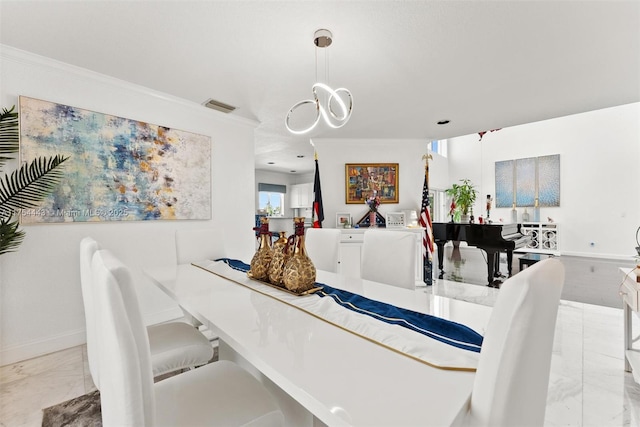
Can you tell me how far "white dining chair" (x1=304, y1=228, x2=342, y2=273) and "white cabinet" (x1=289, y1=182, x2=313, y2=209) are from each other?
620 cm

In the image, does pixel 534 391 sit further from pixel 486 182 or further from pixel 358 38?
pixel 486 182

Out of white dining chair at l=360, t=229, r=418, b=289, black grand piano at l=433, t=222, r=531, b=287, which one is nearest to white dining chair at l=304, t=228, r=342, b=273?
white dining chair at l=360, t=229, r=418, b=289

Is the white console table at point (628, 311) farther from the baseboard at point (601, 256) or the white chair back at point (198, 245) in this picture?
the baseboard at point (601, 256)

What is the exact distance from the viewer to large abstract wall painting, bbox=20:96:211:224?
236cm

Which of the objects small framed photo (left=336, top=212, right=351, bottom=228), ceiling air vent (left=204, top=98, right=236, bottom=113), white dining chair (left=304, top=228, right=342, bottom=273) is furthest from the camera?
small framed photo (left=336, top=212, right=351, bottom=228)

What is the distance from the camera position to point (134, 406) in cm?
71

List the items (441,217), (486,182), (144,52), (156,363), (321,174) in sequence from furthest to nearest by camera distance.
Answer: (441,217)
(486,182)
(321,174)
(144,52)
(156,363)

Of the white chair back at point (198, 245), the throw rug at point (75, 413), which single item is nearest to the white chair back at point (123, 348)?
the throw rug at point (75, 413)

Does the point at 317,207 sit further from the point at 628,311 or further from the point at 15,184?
the point at 628,311

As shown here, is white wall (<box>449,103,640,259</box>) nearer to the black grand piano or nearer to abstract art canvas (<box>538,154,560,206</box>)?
abstract art canvas (<box>538,154,560,206</box>)

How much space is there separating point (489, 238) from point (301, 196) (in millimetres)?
5833

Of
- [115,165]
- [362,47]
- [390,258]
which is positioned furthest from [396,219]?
[115,165]

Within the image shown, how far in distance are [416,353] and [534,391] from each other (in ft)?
0.95

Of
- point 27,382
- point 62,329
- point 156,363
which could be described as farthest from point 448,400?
point 62,329
